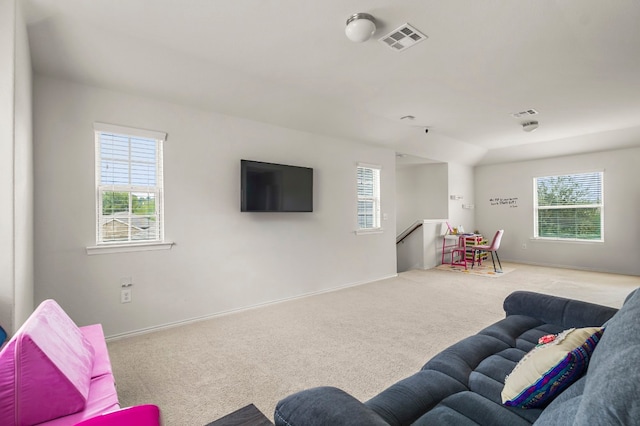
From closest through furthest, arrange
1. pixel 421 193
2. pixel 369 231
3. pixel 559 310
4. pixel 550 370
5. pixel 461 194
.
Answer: pixel 550 370
pixel 559 310
pixel 369 231
pixel 461 194
pixel 421 193

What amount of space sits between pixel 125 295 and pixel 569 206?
8.52 m

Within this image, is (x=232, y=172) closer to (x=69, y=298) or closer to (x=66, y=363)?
(x=69, y=298)

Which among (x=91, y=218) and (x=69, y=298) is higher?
(x=91, y=218)

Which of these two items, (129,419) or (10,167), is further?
(10,167)

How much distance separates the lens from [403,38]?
264cm

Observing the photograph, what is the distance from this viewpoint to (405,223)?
8.57m

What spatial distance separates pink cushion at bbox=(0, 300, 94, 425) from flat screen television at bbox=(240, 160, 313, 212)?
263 cm

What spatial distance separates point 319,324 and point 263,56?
9.39 ft

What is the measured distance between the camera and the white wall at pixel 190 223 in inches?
116

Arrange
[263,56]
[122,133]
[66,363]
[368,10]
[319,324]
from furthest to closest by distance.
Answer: [319,324] < [122,133] < [263,56] < [368,10] < [66,363]

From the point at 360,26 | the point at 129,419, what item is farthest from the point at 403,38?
the point at 129,419

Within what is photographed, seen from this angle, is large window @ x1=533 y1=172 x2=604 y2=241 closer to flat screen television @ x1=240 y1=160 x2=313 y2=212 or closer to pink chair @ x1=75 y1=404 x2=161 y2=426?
flat screen television @ x1=240 y1=160 x2=313 y2=212

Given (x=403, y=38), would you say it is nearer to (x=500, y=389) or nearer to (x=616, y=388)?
(x=500, y=389)

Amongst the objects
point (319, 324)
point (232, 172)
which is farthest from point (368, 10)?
point (319, 324)
